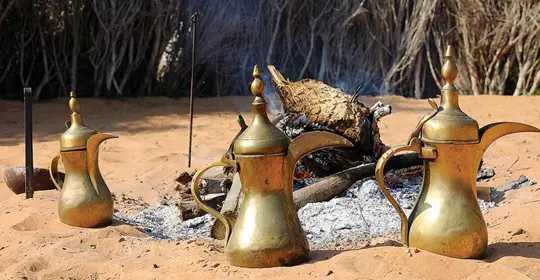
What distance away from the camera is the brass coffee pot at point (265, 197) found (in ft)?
6.73

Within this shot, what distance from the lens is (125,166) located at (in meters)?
4.76

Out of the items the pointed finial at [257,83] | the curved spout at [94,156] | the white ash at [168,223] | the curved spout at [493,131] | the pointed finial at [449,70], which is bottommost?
the white ash at [168,223]

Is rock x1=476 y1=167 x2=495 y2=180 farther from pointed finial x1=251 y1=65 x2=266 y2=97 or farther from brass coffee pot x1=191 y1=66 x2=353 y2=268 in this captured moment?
pointed finial x1=251 y1=65 x2=266 y2=97

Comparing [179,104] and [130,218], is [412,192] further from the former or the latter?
[179,104]

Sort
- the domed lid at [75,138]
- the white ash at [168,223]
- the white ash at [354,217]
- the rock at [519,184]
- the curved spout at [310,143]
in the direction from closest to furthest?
the curved spout at [310,143] → the white ash at [354,217] → the domed lid at [75,138] → the white ash at [168,223] → the rock at [519,184]

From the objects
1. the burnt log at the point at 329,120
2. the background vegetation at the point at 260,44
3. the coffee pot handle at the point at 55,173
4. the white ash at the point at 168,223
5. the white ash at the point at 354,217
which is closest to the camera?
the white ash at the point at 354,217

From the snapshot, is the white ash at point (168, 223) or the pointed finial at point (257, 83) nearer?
the pointed finial at point (257, 83)

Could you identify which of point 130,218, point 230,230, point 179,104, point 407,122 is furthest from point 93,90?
point 230,230

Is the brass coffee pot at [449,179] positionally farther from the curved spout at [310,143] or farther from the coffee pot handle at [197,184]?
the coffee pot handle at [197,184]

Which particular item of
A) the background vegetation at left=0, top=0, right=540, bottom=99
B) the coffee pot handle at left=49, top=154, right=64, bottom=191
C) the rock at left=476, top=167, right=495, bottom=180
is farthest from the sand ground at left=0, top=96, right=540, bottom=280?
the background vegetation at left=0, top=0, right=540, bottom=99

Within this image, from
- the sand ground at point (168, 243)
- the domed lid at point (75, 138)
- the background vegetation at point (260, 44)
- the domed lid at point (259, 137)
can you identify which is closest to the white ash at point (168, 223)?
the sand ground at point (168, 243)

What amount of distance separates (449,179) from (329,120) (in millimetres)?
1249

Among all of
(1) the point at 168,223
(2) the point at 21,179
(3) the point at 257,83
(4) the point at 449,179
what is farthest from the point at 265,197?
(2) the point at 21,179

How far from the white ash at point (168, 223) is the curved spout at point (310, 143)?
0.95 meters
